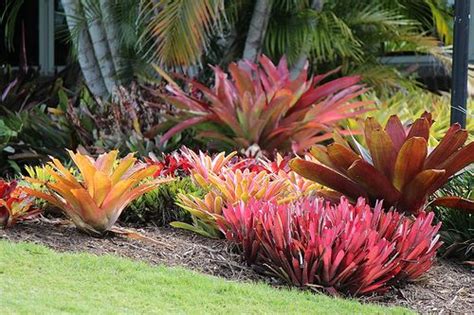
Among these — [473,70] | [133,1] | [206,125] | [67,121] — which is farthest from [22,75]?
[473,70]

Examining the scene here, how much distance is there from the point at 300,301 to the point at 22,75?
7.59 meters

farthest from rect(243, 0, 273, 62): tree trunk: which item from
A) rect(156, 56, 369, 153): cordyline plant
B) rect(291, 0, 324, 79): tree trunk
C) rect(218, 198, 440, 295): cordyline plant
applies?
rect(218, 198, 440, 295): cordyline plant

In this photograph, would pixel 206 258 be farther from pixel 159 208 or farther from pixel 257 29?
pixel 257 29

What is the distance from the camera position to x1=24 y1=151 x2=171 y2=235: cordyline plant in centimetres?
533

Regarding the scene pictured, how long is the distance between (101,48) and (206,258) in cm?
587

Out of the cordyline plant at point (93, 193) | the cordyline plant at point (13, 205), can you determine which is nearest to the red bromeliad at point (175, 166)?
the cordyline plant at point (93, 193)

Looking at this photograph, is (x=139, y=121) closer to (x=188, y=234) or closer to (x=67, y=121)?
(x=67, y=121)

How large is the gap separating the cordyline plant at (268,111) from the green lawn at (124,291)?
3.07 meters

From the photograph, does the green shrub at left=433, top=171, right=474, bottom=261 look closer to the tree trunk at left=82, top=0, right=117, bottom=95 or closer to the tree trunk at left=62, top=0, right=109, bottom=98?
the tree trunk at left=82, top=0, right=117, bottom=95

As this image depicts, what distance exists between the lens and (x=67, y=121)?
8.59 metres

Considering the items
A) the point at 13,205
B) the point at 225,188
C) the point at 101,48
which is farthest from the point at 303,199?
the point at 101,48

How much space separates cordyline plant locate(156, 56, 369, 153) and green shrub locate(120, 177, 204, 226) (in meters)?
→ 1.61

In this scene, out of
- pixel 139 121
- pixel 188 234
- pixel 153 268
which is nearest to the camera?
pixel 153 268

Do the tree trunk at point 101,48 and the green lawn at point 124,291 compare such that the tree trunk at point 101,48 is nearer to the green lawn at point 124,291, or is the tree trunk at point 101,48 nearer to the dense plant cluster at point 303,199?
the dense plant cluster at point 303,199
